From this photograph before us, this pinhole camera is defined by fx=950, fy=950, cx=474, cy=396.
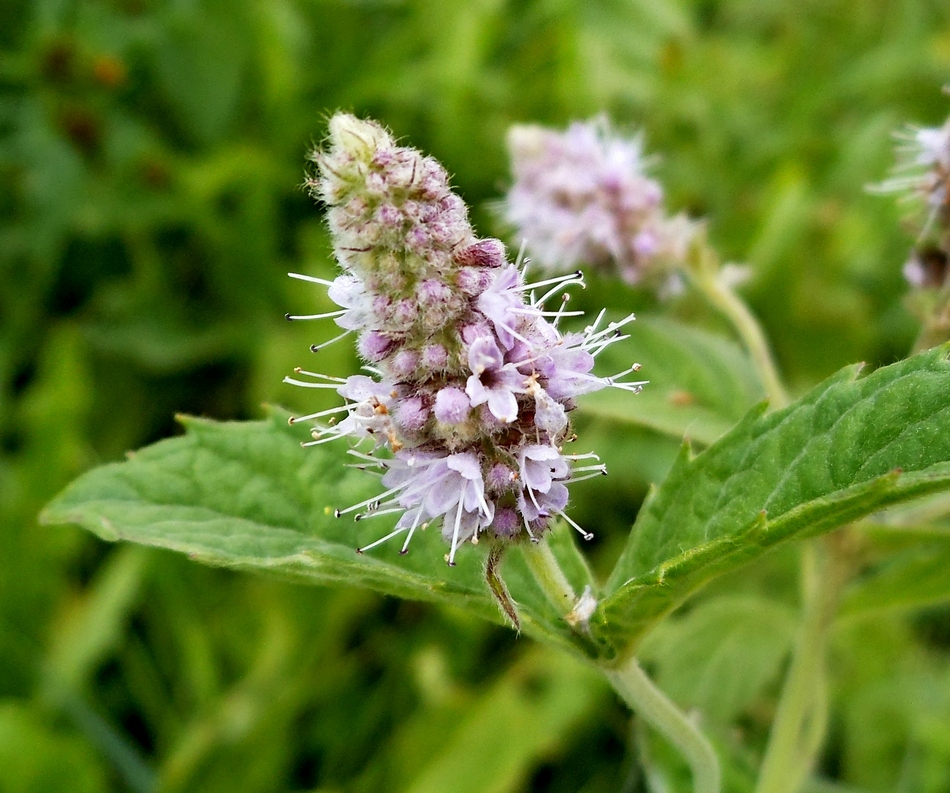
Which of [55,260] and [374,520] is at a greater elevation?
[55,260]

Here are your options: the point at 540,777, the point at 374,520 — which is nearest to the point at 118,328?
the point at 540,777

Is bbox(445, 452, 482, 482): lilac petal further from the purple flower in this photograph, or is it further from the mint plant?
the purple flower

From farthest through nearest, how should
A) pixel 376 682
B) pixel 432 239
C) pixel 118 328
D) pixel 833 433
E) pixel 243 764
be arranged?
1. pixel 118 328
2. pixel 376 682
3. pixel 243 764
4. pixel 833 433
5. pixel 432 239

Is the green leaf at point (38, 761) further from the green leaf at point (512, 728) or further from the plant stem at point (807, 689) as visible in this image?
the plant stem at point (807, 689)

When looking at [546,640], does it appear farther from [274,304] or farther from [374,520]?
[274,304]

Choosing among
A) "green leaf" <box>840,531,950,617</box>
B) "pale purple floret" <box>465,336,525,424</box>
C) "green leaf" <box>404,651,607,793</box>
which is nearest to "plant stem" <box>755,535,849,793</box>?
"green leaf" <box>840,531,950,617</box>
